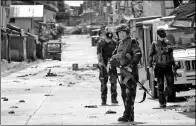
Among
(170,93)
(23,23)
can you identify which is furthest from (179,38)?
(23,23)

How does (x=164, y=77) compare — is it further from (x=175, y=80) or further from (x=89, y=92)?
(x=89, y=92)

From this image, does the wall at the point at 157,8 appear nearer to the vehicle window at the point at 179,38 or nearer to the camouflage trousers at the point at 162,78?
the vehicle window at the point at 179,38

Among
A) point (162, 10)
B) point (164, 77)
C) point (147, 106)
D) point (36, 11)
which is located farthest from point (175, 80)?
point (36, 11)

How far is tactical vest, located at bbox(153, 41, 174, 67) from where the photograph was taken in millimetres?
10789

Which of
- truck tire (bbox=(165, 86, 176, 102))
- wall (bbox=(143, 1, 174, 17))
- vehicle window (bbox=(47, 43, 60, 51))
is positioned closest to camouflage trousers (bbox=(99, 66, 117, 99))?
truck tire (bbox=(165, 86, 176, 102))

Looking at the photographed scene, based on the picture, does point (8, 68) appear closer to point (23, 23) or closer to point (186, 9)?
point (186, 9)

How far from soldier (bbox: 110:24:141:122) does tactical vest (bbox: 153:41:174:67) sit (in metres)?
2.10

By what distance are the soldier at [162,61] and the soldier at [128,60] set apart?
2.11 m

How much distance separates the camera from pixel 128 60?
8.89 m

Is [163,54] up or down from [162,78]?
up

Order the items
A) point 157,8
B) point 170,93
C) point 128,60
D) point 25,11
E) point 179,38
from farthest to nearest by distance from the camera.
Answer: point 25,11, point 157,8, point 179,38, point 170,93, point 128,60

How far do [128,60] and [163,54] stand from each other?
2.20 meters

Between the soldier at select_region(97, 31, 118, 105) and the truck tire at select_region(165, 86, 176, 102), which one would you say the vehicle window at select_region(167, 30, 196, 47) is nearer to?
the truck tire at select_region(165, 86, 176, 102)

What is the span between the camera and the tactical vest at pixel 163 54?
35.4ft
